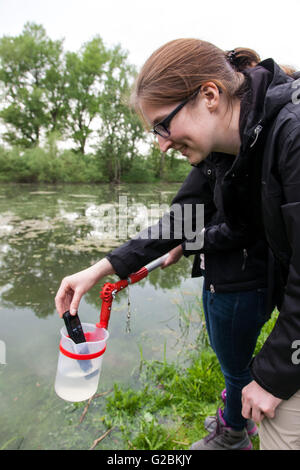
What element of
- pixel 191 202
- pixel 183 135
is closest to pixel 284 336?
pixel 183 135

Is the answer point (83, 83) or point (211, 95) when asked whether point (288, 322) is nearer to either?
point (211, 95)

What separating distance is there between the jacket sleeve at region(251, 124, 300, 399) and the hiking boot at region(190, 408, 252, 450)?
2.86 feet

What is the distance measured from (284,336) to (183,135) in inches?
26.7

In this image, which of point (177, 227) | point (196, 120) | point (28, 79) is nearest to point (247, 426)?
point (177, 227)

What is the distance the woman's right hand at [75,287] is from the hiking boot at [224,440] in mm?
1010

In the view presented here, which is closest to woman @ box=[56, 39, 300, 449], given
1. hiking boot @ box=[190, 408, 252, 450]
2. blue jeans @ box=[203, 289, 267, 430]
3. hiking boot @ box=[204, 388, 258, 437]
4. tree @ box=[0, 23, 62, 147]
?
blue jeans @ box=[203, 289, 267, 430]

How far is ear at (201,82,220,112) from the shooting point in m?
0.90

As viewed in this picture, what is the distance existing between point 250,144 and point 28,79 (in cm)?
2992

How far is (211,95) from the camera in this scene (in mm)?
915

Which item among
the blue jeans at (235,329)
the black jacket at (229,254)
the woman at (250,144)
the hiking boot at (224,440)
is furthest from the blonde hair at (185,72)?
the hiking boot at (224,440)

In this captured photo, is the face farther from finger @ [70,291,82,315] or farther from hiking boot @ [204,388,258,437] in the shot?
hiking boot @ [204,388,258,437]

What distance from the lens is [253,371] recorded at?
2.78 feet
